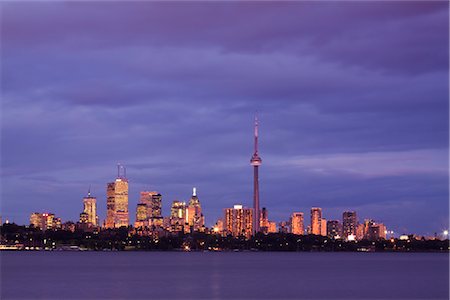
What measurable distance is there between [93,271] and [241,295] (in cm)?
6209

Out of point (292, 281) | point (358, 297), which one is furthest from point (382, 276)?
point (358, 297)

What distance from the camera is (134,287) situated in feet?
434

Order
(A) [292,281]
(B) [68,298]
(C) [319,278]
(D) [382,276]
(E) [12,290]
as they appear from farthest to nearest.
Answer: (D) [382,276], (C) [319,278], (A) [292,281], (E) [12,290], (B) [68,298]

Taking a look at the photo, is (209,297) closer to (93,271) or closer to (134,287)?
(134,287)

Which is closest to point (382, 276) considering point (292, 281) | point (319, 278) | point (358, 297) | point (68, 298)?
point (319, 278)

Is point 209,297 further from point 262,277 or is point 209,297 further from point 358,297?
point 262,277

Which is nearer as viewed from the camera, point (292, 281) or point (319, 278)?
point (292, 281)

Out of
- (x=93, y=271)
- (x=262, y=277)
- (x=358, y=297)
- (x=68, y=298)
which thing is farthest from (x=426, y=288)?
(x=93, y=271)

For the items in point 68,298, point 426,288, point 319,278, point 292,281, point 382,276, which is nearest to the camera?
point 68,298

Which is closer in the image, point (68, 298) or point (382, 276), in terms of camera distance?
point (68, 298)

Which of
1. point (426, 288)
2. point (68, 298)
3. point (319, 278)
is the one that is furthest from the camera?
point (319, 278)

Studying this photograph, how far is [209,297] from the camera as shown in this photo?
118000 mm

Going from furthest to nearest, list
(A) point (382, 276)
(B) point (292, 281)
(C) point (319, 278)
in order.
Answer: (A) point (382, 276)
(C) point (319, 278)
(B) point (292, 281)

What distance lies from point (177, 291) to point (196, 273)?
45.3 meters
